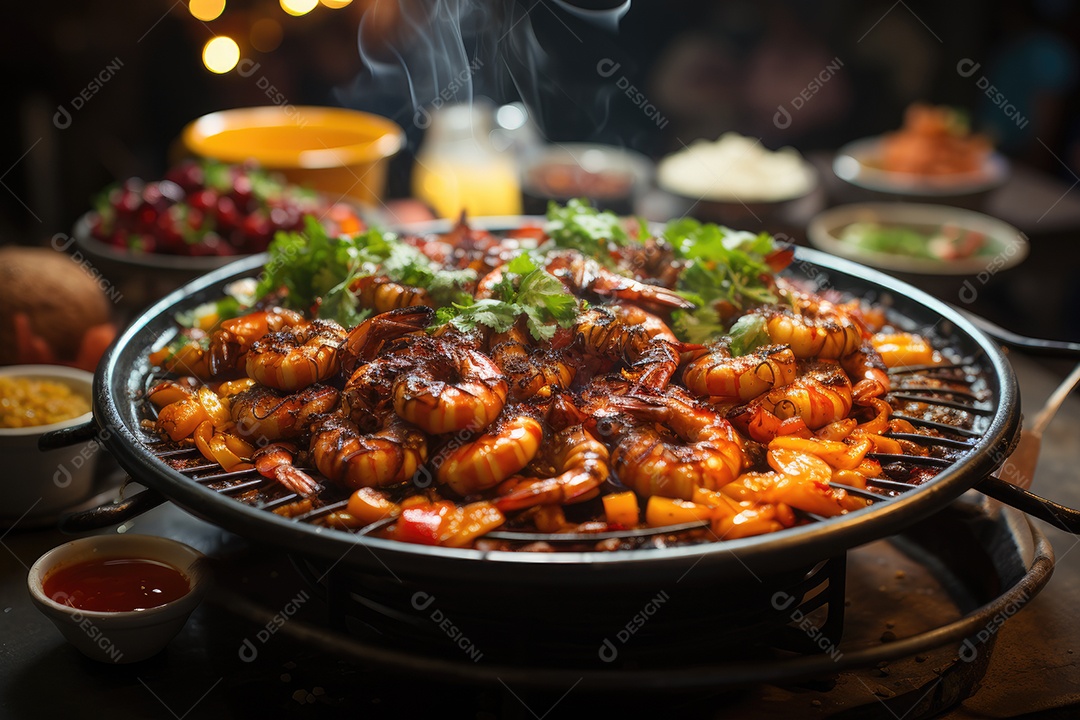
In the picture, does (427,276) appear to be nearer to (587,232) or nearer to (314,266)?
→ (314,266)

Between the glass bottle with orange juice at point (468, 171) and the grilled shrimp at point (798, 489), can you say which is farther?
the glass bottle with orange juice at point (468, 171)

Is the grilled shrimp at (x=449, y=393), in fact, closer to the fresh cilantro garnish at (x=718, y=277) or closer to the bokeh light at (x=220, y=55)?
the fresh cilantro garnish at (x=718, y=277)

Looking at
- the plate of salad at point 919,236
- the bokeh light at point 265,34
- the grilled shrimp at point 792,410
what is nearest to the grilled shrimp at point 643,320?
the grilled shrimp at point 792,410

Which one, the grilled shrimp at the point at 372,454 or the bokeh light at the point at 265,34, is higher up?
the bokeh light at the point at 265,34

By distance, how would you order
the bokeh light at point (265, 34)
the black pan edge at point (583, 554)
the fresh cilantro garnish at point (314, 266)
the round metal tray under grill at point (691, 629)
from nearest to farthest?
1. the black pan edge at point (583, 554)
2. the round metal tray under grill at point (691, 629)
3. the fresh cilantro garnish at point (314, 266)
4. the bokeh light at point (265, 34)

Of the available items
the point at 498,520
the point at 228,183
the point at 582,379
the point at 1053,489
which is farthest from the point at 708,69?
the point at 498,520

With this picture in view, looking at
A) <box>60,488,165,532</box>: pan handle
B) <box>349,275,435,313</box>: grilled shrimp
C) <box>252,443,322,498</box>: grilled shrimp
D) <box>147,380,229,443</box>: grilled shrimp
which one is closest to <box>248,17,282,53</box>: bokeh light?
<box>349,275,435,313</box>: grilled shrimp
